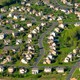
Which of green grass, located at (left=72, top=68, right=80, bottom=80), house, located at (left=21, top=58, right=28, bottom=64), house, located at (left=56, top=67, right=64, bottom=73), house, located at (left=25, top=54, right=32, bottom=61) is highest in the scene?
house, located at (left=25, top=54, right=32, bottom=61)

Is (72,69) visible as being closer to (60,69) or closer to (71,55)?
(60,69)

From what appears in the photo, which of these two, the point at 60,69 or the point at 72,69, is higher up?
the point at 60,69

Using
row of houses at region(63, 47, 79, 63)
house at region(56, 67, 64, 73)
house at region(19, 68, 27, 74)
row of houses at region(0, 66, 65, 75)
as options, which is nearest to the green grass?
row of houses at region(0, 66, 65, 75)

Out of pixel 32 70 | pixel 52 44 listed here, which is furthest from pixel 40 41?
pixel 32 70

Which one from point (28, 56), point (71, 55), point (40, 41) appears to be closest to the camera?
point (71, 55)

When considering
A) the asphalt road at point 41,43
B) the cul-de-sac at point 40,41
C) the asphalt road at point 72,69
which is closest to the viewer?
the asphalt road at point 72,69

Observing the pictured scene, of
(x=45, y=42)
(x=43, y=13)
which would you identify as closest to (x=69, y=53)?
(x=45, y=42)

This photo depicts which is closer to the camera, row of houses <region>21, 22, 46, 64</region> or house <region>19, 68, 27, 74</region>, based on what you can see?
house <region>19, 68, 27, 74</region>

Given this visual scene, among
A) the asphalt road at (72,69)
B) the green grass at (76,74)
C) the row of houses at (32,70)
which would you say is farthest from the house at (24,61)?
the green grass at (76,74)

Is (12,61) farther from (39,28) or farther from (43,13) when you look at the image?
(43,13)

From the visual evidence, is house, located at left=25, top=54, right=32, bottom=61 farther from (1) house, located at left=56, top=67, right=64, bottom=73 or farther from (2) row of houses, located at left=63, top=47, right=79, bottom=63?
(1) house, located at left=56, top=67, right=64, bottom=73

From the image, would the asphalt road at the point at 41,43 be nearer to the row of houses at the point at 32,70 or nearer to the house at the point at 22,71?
the row of houses at the point at 32,70
